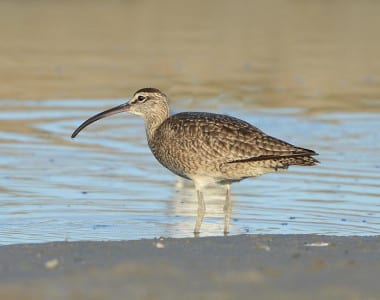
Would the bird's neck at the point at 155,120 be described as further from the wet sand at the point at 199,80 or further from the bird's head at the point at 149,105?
the wet sand at the point at 199,80

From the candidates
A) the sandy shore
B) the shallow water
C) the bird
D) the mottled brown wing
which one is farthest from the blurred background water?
the sandy shore

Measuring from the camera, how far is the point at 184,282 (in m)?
6.19

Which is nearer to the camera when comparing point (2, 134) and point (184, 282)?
point (184, 282)

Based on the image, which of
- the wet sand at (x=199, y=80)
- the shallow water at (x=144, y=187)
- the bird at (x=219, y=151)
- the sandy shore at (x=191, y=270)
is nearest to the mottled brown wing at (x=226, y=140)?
the bird at (x=219, y=151)

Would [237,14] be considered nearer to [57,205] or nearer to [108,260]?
[57,205]

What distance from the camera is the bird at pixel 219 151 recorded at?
973cm

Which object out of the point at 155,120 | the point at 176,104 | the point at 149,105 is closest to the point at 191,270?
the point at 155,120

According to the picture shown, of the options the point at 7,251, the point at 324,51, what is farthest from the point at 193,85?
the point at 7,251

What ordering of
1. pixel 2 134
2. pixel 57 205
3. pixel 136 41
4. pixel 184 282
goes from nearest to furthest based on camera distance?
pixel 184 282, pixel 57 205, pixel 2 134, pixel 136 41

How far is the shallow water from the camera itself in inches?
400

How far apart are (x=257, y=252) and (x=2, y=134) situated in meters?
8.24

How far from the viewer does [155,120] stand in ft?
35.3

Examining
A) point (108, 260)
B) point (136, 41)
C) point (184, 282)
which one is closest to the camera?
point (184, 282)

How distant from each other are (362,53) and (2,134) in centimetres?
1038
